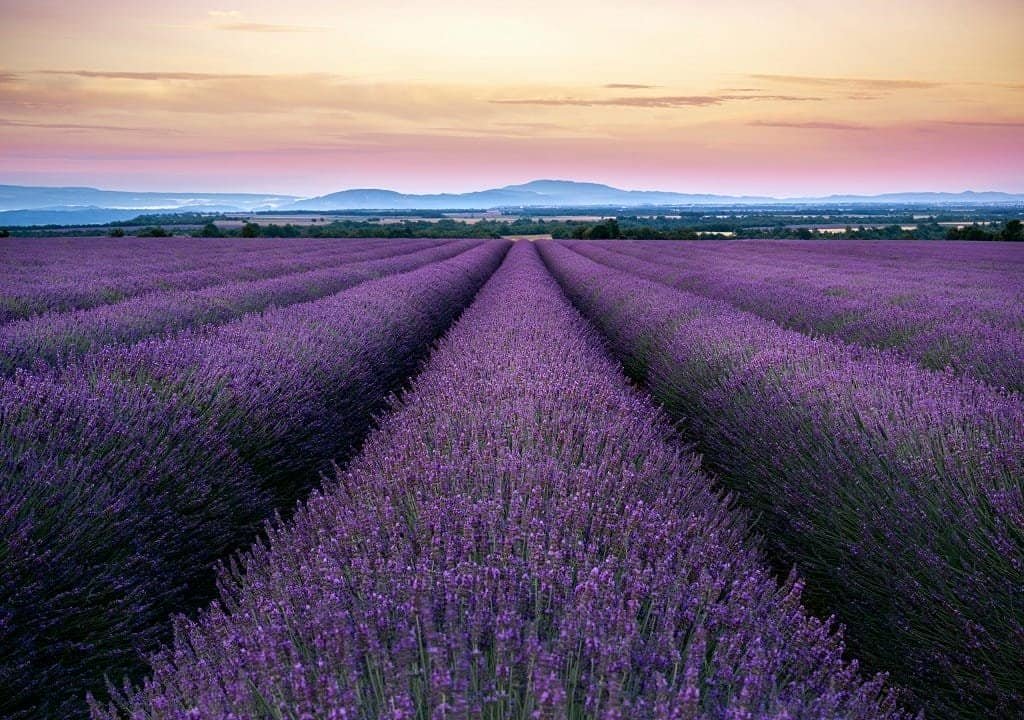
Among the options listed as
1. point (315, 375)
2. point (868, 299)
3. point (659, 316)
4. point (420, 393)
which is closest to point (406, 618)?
point (420, 393)

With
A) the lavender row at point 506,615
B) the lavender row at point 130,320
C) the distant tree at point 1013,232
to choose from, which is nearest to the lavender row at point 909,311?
the lavender row at point 506,615

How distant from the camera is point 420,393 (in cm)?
412

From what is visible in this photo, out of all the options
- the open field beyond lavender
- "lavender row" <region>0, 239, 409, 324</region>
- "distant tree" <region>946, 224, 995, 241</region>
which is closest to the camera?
the open field beyond lavender

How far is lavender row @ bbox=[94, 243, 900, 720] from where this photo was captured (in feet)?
4.15

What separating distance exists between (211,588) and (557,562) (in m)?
2.38

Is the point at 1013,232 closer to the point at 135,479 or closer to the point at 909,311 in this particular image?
the point at 909,311

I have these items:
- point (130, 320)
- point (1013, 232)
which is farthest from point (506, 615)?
point (1013, 232)

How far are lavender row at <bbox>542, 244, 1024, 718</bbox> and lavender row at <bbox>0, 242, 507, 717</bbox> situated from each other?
2.56 meters

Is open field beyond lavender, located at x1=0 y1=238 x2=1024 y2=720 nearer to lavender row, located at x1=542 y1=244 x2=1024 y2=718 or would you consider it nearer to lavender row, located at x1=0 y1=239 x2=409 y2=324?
lavender row, located at x1=542 y1=244 x2=1024 y2=718

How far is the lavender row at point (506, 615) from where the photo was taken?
1.27 m

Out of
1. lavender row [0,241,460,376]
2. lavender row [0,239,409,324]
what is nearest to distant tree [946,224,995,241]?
lavender row [0,239,409,324]

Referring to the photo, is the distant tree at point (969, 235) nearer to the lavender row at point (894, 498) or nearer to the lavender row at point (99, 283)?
the lavender row at point (99, 283)

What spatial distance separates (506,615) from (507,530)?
0.53m

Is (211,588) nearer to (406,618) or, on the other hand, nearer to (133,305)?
(406,618)
